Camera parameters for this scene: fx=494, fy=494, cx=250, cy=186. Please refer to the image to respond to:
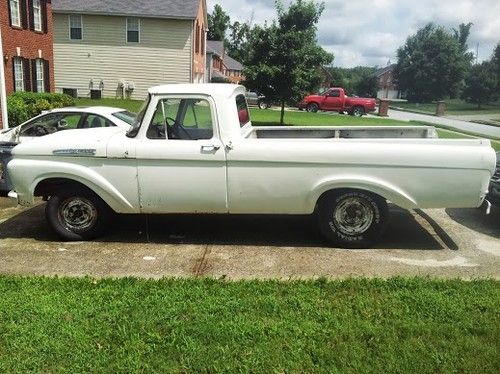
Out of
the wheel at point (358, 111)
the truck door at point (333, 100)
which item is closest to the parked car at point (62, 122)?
the truck door at point (333, 100)

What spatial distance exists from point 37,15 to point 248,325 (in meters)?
21.4

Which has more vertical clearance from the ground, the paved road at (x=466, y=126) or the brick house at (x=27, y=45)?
the brick house at (x=27, y=45)

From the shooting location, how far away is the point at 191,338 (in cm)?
363

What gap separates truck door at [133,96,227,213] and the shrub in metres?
11.5

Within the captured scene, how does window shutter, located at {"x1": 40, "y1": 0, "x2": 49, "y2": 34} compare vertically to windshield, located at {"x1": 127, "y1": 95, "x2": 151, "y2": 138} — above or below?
above

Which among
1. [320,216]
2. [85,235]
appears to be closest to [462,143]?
[320,216]

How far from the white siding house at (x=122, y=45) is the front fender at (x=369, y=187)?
87.0 ft

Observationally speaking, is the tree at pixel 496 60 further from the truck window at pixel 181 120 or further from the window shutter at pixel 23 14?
the truck window at pixel 181 120

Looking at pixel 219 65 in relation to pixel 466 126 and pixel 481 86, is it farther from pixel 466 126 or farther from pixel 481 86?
pixel 466 126

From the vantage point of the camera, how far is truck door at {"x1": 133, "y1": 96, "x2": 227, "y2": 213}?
5492mm

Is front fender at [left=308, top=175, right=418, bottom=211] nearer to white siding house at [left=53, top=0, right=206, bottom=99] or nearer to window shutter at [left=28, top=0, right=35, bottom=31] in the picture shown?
window shutter at [left=28, top=0, right=35, bottom=31]

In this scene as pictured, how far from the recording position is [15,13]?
19375mm

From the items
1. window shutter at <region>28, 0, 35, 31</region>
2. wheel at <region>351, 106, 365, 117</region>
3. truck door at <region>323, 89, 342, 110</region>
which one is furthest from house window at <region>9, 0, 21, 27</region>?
wheel at <region>351, 106, 365, 117</region>

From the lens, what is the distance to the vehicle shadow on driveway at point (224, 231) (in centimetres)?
593
